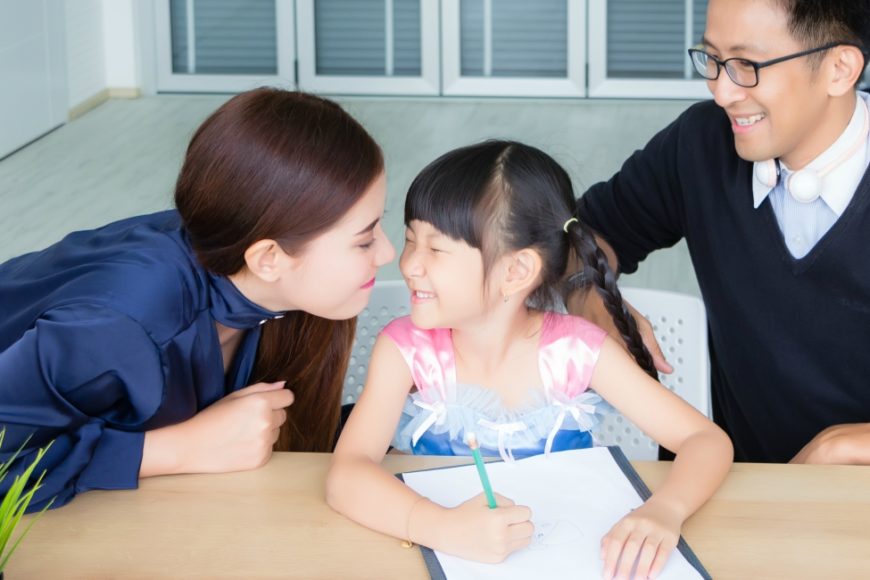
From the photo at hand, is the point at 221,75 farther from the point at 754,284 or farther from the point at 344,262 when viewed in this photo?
the point at 344,262

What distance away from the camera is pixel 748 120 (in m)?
1.73

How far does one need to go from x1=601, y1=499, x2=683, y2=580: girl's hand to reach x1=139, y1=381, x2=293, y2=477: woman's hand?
0.41 meters

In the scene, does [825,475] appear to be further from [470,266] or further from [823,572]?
[470,266]

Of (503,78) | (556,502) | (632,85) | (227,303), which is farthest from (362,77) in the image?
(556,502)

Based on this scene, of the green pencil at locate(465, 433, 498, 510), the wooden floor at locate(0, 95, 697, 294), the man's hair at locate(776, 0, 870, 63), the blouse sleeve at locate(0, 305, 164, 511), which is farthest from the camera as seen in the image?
the wooden floor at locate(0, 95, 697, 294)

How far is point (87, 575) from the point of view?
1184 mm

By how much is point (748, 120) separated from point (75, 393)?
0.97 metres

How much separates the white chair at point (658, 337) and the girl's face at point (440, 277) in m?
0.34

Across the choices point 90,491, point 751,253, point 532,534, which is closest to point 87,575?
point 90,491

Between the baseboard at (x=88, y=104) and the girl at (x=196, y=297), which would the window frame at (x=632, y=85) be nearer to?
the baseboard at (x=88, y=104)

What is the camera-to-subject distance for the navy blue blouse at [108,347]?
135 cm

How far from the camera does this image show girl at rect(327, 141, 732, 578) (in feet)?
4.91

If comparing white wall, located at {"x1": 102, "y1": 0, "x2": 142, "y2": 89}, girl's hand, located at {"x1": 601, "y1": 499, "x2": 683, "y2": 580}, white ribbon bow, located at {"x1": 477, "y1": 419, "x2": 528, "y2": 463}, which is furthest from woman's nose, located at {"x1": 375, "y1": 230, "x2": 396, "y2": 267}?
white wall, located at {"x1": 102, "y1": 0, "x2": 142, "y2": 89}

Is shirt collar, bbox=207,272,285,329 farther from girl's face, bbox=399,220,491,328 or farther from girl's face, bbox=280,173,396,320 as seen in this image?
girl's face, bbox=399,220,491,328
